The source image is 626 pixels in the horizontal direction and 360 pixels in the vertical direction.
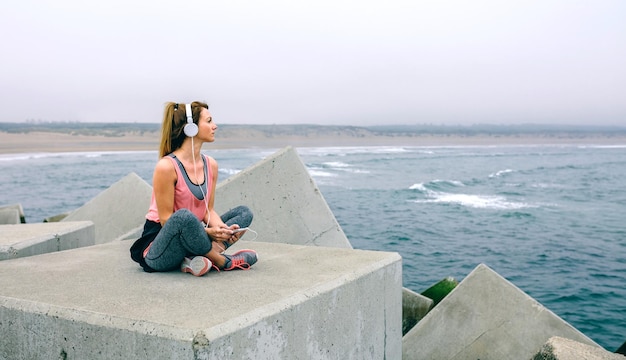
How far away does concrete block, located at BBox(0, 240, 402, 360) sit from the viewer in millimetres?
2500

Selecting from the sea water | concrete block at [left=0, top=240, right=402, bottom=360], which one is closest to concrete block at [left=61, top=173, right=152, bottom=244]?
concrete block at [left=0, top=240, right=402, bottom=360]

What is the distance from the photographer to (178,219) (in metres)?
3.27

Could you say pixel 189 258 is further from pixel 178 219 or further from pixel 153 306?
pixel 153 306

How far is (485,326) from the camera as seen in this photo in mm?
4809

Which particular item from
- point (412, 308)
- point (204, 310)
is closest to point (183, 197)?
point (204, 310)

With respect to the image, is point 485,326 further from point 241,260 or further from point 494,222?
point 494,222

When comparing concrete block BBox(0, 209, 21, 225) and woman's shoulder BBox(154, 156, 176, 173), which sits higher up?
woman's shoulder BBox(154, 156, 176, 173)

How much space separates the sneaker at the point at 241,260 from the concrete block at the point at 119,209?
3.62m

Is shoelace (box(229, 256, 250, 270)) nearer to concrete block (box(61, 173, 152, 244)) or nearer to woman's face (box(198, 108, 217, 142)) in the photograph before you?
woman's face (box(198, 108, 217, 142))

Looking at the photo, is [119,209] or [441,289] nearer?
[441,289]

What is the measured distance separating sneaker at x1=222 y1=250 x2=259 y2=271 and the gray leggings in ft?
0.79

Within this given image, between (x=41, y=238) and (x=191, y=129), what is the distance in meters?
1.81

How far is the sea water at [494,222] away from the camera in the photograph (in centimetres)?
988

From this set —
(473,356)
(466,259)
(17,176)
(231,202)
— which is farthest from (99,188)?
(473,356)
